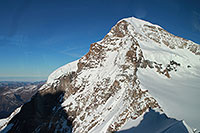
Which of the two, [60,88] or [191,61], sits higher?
[191,61]

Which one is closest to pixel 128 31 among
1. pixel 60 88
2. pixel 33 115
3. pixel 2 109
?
pixel 60 88

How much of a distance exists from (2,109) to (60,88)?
206m

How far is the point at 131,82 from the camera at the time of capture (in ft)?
63.5

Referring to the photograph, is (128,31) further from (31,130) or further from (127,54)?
(31,130)

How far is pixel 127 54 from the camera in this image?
27.2 m

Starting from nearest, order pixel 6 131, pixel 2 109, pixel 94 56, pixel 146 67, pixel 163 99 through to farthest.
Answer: pixel 163 99 < pixel 146 67 < pixel 94 56 < pixel 6 131 < pixel 2 109

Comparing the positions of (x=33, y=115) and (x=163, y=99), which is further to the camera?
(x=33, y=115)

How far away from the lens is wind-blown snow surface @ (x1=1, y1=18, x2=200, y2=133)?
13.0 meters

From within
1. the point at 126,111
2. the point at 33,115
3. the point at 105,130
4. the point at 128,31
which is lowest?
the point at 33,115

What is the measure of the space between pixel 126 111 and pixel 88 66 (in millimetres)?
22368

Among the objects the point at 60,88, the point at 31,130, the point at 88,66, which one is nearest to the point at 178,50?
the point at 88,66

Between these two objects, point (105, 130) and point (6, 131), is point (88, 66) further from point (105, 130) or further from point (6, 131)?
point (6, 131)

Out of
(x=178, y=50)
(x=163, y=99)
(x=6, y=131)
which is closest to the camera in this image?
(x=163, y=99)

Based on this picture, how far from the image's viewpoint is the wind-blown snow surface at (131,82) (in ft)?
42.8
